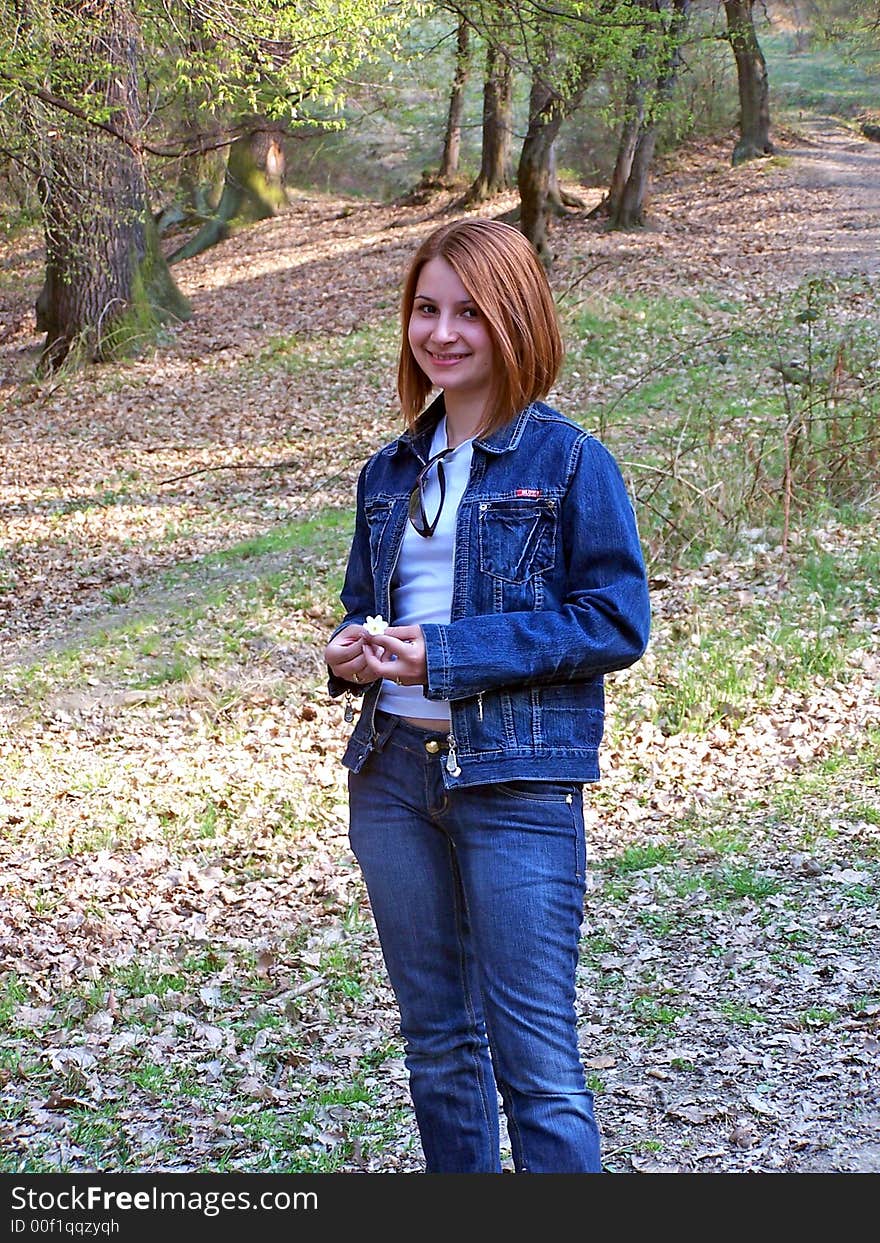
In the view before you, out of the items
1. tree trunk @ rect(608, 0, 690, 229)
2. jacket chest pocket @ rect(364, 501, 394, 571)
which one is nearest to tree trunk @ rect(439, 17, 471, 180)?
tree trunk @ rect(608, 0, 690, 229)

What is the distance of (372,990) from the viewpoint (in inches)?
189

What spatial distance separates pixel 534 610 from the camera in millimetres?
2434

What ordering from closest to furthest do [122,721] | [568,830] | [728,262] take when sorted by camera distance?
[568,830], [122,721], [728,262]

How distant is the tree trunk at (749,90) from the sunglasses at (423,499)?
2240cm

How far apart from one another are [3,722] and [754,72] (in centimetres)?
2254

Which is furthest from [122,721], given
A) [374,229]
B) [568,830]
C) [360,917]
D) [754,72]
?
[754,72]

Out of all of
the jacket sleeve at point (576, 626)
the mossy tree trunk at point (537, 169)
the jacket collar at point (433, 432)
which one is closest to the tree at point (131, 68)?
the mossy tree trunk at point (537, 169)

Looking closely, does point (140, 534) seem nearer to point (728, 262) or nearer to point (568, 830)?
point (568, 830)

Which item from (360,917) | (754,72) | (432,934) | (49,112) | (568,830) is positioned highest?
(754,72)

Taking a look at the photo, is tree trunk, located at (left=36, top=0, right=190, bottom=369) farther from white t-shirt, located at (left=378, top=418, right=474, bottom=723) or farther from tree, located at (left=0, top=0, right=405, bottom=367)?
white t-shirt, located at (left=378, top=418, right=474, bottom=723)

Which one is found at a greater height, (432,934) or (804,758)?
(432,934)

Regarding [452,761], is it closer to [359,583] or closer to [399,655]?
[399,655]

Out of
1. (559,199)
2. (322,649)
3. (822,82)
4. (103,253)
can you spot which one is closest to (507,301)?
(322,649)

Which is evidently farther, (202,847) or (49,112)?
(49,112)
